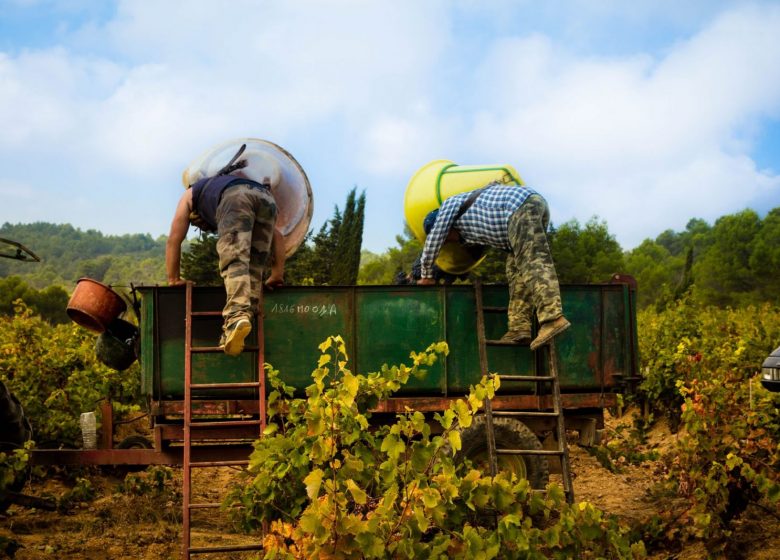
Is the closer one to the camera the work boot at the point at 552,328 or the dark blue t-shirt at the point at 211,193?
the work boot at the point at 552,328

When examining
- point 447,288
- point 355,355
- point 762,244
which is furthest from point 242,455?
point 762,244

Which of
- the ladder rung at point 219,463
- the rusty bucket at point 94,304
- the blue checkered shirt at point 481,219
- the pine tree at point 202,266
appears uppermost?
the pine tree at point 202,266

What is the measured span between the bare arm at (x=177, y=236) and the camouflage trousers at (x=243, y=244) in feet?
1.24

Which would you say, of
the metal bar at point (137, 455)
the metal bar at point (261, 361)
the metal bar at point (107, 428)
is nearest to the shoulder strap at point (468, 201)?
the metal bar at point (261, 361)

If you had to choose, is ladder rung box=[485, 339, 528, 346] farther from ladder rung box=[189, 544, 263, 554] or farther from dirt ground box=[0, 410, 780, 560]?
ladder rung box=[189, 544, 263, 554]

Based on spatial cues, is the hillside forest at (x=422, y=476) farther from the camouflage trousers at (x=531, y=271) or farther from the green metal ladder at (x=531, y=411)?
the camouflage trousers at (x=531, y=271)

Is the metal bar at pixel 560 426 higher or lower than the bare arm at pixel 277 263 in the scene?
lower

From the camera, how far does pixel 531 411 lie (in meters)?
7.67

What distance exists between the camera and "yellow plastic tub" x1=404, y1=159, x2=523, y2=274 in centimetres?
816

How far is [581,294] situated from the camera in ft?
25.3

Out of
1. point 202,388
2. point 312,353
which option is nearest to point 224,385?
point 202,388

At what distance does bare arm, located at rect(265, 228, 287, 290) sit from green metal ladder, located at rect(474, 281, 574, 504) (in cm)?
163

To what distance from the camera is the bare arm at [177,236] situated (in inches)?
285

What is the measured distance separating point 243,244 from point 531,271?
7.64ft
